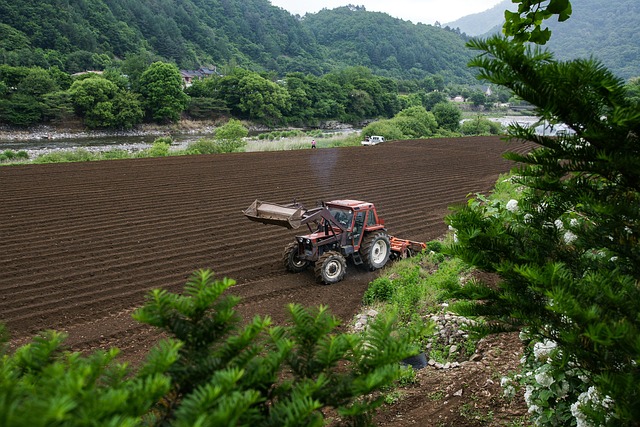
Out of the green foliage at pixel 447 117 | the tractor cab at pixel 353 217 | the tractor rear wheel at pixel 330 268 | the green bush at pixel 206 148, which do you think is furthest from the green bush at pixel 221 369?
the green foliage at pixel 447 117

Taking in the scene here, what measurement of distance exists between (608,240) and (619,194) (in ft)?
1.23

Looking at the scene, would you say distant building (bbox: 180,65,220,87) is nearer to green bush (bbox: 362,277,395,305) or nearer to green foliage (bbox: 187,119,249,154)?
green foliage (bbox: 187,119,249,154)

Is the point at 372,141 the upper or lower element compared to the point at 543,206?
lower

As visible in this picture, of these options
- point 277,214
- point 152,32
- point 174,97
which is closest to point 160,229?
point 277,214

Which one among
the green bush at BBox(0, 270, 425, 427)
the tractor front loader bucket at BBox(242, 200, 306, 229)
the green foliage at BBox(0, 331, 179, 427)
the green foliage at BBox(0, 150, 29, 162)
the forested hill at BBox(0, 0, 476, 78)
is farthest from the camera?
the forested hill at BBox(0, 0, 476, 78)

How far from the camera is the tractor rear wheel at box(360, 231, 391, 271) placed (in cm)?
1263

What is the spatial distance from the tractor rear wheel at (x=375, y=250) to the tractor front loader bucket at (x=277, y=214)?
2217 millimetres

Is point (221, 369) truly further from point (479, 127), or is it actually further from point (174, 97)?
point (174, 97)

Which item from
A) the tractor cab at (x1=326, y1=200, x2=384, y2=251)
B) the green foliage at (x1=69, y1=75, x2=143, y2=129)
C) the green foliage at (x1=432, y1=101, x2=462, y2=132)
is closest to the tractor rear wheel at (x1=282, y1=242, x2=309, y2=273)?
the tractor cab at (x1=326, y1=200, x2=384, y2=251)

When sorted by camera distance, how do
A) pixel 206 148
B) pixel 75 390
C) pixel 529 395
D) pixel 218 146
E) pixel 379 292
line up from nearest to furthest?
pixel 75 390, pixel 529 395, pixel 379 292, pixel 206 148, pixel 218 146

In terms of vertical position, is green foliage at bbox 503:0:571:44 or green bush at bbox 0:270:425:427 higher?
green foliage at bbox 503:0:571:44

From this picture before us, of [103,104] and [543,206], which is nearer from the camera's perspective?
[543,206]

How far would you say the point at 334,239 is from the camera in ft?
40.2

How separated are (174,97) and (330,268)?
70931 millimetres
